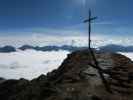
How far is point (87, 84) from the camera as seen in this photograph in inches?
1357

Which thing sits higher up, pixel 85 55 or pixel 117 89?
pixel 85 55

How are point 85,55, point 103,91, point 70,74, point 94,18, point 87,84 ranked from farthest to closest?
point 85,55 → point 94,18 → point 70,74 → point 87,84 → point 103,91

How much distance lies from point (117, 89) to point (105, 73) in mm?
6219

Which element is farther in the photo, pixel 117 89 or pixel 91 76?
pixel 91 76

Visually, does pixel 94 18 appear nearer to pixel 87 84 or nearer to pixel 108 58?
pixel 108 58

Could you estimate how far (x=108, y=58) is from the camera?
158 feet

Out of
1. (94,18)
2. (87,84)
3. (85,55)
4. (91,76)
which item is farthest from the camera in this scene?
(85,55)

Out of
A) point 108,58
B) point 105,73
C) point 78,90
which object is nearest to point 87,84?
point 78,90

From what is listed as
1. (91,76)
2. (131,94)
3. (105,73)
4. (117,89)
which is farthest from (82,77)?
(131,94)

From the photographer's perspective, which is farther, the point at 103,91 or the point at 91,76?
the point at 91,76

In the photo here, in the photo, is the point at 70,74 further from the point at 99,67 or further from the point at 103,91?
the point at 103,91

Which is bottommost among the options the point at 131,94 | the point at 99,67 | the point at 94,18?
the point at 131,94

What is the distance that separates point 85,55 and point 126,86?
1817 centimetres

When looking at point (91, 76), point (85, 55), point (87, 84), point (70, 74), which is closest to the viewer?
point (87, 84)
